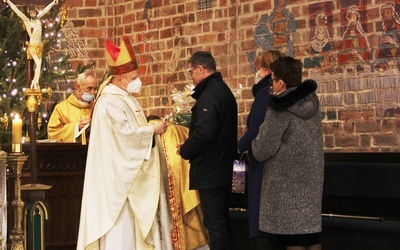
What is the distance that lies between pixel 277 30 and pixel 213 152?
306cm

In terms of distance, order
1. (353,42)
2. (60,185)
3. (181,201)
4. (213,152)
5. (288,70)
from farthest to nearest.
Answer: (353,42)
(60,185)
(181,201)
(213,152)
(288,70)

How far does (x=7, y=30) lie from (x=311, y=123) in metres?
5.70

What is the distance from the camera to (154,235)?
26.9ft

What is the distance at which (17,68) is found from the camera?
38.9 feet

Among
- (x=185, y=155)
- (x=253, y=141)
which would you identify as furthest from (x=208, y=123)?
(x=253, y=141)

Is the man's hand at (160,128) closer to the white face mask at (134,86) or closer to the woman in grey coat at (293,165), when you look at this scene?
the white face mask at (134,86)

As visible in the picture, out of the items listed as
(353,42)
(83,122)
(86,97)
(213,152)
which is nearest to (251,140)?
(213,152)

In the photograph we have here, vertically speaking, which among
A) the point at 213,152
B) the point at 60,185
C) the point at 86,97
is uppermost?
the point at 86,97

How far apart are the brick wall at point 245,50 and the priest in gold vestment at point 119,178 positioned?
2.57 meters

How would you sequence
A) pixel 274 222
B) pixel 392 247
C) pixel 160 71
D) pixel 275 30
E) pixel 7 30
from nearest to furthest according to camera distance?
pixel 274 222 → pixel 392 247 → pixel 275 30 → pixel 7 30 → pixel 160 71

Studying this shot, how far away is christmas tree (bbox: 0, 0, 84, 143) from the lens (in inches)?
454

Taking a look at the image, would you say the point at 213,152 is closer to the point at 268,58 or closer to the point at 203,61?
the point at 203,61

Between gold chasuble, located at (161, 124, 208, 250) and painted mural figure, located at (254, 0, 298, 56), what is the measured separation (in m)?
2.37

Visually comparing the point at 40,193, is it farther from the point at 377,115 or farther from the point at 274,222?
the point at 377,115
